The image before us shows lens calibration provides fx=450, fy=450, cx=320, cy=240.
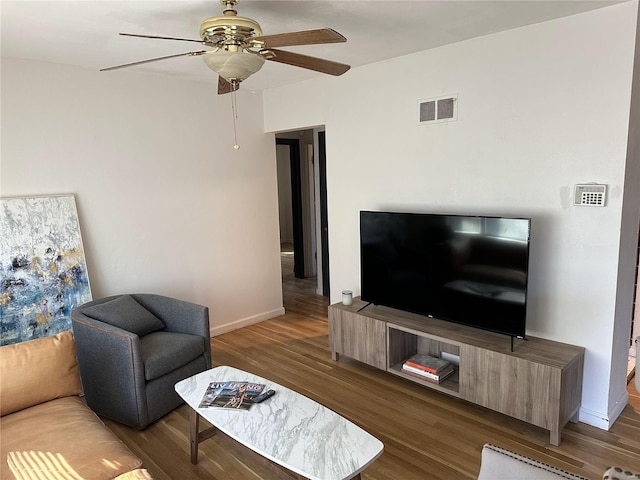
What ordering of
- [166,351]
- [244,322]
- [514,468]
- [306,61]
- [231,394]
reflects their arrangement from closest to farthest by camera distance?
[514,468], [306,61], [231,394], [166,351], [244,322]

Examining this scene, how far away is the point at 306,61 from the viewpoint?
228 centimetres

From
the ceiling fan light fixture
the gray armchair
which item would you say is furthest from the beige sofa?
the ceiling fan light fixture

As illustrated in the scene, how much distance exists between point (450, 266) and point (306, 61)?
1.68 meters

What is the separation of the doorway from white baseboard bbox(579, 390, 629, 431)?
11.5 ft

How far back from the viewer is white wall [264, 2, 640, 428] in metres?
2.62

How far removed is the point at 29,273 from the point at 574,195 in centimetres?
374

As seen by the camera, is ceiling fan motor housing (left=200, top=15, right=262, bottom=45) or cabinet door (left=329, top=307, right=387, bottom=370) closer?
ceiling fan motor housing (left=200, top=15, right=262, bottom=45)

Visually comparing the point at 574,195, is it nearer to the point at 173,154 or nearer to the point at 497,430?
the point at 497,430

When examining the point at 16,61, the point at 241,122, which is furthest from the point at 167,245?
the point at 16,61

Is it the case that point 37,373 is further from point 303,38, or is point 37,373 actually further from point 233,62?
point 303,38

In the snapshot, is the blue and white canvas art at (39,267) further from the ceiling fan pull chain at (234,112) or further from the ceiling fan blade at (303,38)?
the ceiling fan blade at (303,38)

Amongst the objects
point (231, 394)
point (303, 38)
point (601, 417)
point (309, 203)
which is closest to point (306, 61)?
point (303, 38)

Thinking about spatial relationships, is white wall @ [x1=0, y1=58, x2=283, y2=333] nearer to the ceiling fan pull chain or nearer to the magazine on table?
the ceiling fan pull chain

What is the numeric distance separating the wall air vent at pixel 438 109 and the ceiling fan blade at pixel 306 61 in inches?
46.7
